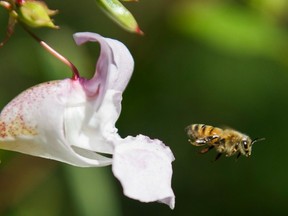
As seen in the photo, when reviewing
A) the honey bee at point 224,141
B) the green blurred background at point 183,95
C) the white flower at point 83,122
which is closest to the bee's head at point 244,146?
the honey bee at point 224,141

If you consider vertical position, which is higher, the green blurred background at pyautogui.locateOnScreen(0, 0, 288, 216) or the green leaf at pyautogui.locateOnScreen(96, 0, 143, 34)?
the green leaf at pyautogui.locateOnScreen(96, 0, 143, 34)

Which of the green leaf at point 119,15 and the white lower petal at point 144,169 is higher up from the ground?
the green leaf at point 119,15

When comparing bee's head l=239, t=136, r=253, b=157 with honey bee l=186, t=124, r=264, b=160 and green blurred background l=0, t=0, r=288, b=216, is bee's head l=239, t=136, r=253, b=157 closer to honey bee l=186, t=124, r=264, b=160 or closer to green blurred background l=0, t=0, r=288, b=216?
honey bee l=186, t=124, r=264, b=160

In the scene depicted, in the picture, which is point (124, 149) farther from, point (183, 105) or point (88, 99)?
point (183, 105)

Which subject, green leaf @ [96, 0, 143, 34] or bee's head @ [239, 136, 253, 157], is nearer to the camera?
→ green leaf @ [96, 0, 143, 34]

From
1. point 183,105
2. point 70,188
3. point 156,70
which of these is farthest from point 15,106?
point 183,105

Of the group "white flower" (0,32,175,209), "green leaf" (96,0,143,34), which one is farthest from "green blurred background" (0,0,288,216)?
"green leaf" (96,0,143,34)

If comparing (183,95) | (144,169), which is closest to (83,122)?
(144,169)

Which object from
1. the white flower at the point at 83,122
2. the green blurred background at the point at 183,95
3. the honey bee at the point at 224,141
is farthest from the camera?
the green blurred background at the point at 183,95

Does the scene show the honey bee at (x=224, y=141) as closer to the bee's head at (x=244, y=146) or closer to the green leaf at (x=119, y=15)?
the bee's head at (x=244, y=146)
